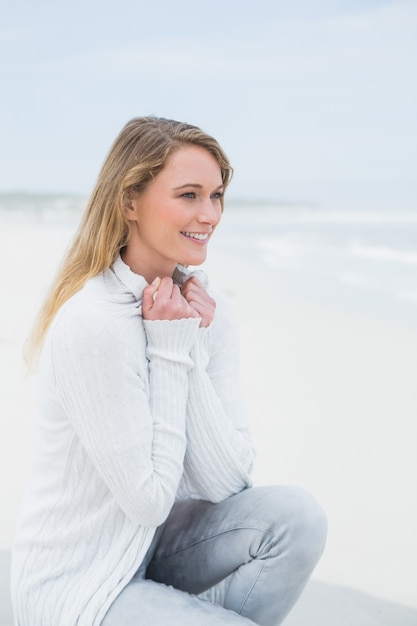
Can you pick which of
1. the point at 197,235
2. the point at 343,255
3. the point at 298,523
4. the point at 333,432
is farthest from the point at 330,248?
the point at 298,523

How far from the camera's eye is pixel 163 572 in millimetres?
2094

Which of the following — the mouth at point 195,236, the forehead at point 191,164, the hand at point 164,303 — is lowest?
the hand at point 164,303

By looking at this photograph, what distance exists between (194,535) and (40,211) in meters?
21.0

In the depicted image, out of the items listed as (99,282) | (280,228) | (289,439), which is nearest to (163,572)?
(99,282)

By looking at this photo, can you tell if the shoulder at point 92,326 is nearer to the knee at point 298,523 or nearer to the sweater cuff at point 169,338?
the sweater cuff at point 169,338

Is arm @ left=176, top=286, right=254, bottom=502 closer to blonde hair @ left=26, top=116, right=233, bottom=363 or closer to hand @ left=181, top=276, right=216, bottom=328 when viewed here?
hand @ left=181, top=276, right=216, bottom=328

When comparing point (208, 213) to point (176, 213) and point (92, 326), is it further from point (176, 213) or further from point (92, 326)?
point (92, 326)

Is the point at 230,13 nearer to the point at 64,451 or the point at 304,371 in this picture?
the point at 304,371

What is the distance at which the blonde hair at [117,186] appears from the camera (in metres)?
1.95

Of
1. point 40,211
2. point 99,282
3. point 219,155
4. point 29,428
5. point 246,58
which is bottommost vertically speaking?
point 40,211

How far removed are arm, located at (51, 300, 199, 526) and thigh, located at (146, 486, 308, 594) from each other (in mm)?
256

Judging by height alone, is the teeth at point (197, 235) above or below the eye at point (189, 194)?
→ below

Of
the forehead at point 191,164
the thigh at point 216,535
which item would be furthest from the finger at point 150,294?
the thigh at point 216,535

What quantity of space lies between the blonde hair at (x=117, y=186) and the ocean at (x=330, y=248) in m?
4.96
